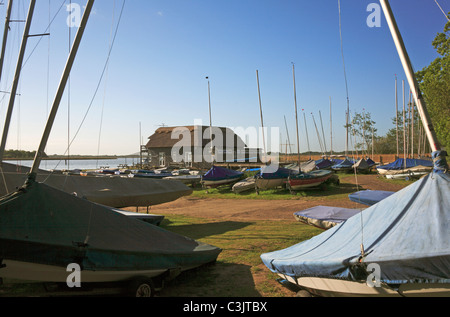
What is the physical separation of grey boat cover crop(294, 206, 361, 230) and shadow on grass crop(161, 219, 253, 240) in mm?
3415

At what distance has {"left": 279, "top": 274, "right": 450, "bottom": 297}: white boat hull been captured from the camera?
13.6 feet

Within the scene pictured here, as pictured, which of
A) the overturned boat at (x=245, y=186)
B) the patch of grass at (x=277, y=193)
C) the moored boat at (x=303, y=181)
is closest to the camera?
the patch of grass at (x=277, y=193)

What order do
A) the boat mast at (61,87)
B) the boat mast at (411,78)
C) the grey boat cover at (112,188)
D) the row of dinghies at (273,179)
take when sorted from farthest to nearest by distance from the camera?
the row of dinghies at (273,179) < the grey boat cover at (112,188) < the boat mast at (61,87) < the boat mast at (411,78)

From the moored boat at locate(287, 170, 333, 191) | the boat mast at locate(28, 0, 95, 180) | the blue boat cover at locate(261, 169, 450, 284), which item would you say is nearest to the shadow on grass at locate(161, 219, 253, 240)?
the blue boat cover at locate(261, 169, 450, 284)

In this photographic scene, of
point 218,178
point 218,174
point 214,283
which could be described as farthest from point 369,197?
point 218,174

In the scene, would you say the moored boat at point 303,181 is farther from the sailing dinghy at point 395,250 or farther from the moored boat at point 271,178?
the sailing dinghy at point 395,250

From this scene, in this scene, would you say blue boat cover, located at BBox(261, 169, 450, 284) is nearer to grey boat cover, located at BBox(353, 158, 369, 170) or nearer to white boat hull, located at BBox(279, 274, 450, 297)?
white boat hull, located at BBox(279, 274, 450, 297)

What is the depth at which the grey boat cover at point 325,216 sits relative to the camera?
10.3 meters

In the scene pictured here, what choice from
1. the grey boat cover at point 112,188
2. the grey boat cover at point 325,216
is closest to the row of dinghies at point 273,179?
the grey boat cover at point 112,188

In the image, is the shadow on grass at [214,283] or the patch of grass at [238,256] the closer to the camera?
the shadow on grass at [214,283]

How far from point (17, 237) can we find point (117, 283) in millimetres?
1768

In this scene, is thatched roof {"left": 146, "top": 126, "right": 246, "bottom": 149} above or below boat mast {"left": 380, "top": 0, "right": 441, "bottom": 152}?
above

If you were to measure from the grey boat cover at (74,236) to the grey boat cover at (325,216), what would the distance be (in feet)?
17.8
